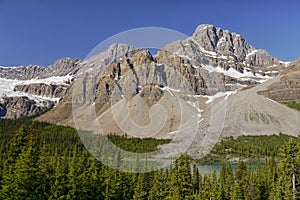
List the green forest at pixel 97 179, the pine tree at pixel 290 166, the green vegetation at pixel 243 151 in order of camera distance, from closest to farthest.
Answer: the green forest at pixel 97 179 → the pine tree at pixel 290 166 → the green vegetation at pixel 243 151

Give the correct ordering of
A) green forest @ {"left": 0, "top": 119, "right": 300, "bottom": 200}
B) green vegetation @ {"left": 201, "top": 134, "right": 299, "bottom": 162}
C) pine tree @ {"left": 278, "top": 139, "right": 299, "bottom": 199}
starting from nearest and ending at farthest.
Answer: green forest @ {"left": 0, "top": 119, "right": 300, "bottom": 200} < pine tree @ {"left": 278, "top": 139, "right": 299, "bottom": 199} < green vegetation @ {"left": 201, "top": 134, "right": 299, "bottom": 162}

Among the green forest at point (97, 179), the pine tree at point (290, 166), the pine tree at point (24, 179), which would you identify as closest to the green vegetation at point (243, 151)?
the green forest at point (97, 179)

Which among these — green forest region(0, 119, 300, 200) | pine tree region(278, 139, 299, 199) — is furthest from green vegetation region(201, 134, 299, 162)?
pine tree region(278, 139, 299, 199)

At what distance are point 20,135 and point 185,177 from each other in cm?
1844

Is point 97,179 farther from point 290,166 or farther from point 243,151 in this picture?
point 243,151

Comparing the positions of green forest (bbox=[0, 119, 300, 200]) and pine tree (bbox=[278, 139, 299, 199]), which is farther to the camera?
pine tree (bbox=[278, 139, 299, 199])

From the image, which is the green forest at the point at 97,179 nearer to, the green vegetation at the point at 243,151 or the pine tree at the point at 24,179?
the pine tree at the point at 24,179

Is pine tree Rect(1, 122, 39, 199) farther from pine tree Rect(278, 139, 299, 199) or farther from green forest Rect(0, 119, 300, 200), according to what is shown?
pine tree Rect(278, 139, 299, 199)

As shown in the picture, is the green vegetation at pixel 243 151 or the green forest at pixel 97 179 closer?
the green forest at pixel 97 179

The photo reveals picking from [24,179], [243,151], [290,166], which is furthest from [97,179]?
[243,151]

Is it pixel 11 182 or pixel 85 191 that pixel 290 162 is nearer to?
pixel 85 191

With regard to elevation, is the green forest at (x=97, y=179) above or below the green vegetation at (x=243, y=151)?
below

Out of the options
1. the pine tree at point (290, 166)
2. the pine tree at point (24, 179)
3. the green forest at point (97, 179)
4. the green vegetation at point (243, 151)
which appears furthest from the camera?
the green vegetation at point (243, 151)

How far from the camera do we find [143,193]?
158ft
